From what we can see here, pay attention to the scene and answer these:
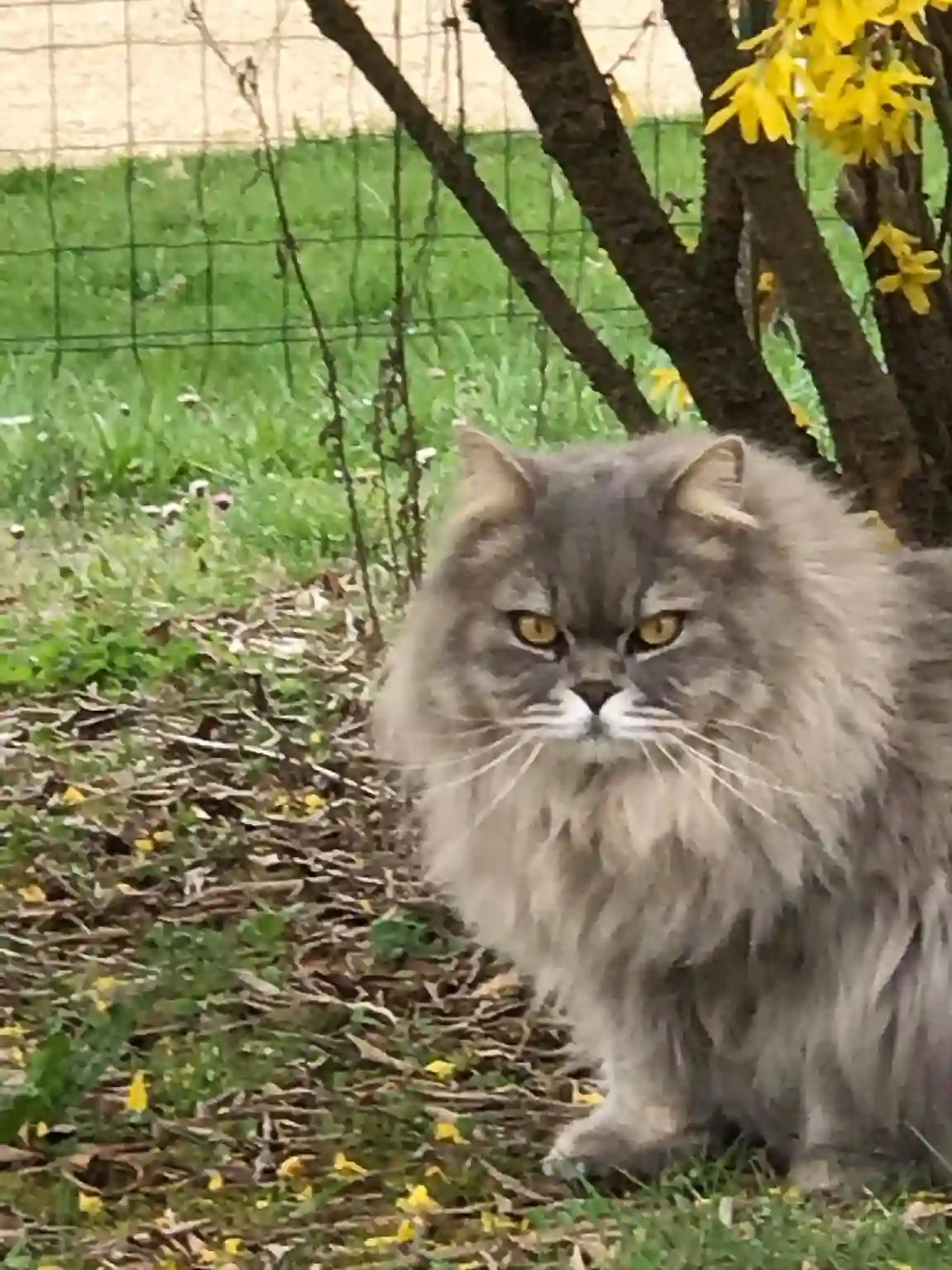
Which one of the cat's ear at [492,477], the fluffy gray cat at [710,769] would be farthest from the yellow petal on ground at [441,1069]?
the cat's ear at [492,477]

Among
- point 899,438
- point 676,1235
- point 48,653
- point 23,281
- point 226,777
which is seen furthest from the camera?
point 23,281

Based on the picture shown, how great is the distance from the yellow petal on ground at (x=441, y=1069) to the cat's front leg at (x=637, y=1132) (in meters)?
0.25

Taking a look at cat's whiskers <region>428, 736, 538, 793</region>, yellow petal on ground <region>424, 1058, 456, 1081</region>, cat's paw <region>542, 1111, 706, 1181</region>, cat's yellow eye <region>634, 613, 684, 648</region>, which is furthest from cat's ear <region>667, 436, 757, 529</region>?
yellow petal on ground <region>424, 1058, 456, 1081</region>

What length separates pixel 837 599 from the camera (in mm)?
2334

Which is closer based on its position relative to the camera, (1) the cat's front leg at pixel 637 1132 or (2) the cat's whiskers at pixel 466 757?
(2) the cat's whiskers at pixel 466 757

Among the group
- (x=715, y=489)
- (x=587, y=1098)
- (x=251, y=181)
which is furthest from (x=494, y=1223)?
(x=251, y=181)

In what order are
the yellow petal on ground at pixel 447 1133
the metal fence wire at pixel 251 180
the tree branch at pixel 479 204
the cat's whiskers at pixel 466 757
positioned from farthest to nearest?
the metal fence wire at pixel 251 180, the tree branch at pixel 479 204, the yellow petal on ground at pixel 447 1133, the cat's whiskers at pixel 466 757

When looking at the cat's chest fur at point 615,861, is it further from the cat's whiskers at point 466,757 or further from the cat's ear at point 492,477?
the cat's ear at point 492,477

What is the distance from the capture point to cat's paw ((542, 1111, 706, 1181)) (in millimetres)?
2523

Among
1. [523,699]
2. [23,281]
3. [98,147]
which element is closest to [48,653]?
[523,699]

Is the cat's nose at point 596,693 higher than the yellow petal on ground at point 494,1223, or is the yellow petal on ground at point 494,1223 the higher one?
the cat's nose at point 596,693

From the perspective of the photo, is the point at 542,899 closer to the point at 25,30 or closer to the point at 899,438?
the point at 899,438

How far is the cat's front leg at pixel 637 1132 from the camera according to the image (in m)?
2.53

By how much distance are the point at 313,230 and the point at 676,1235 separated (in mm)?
4751
